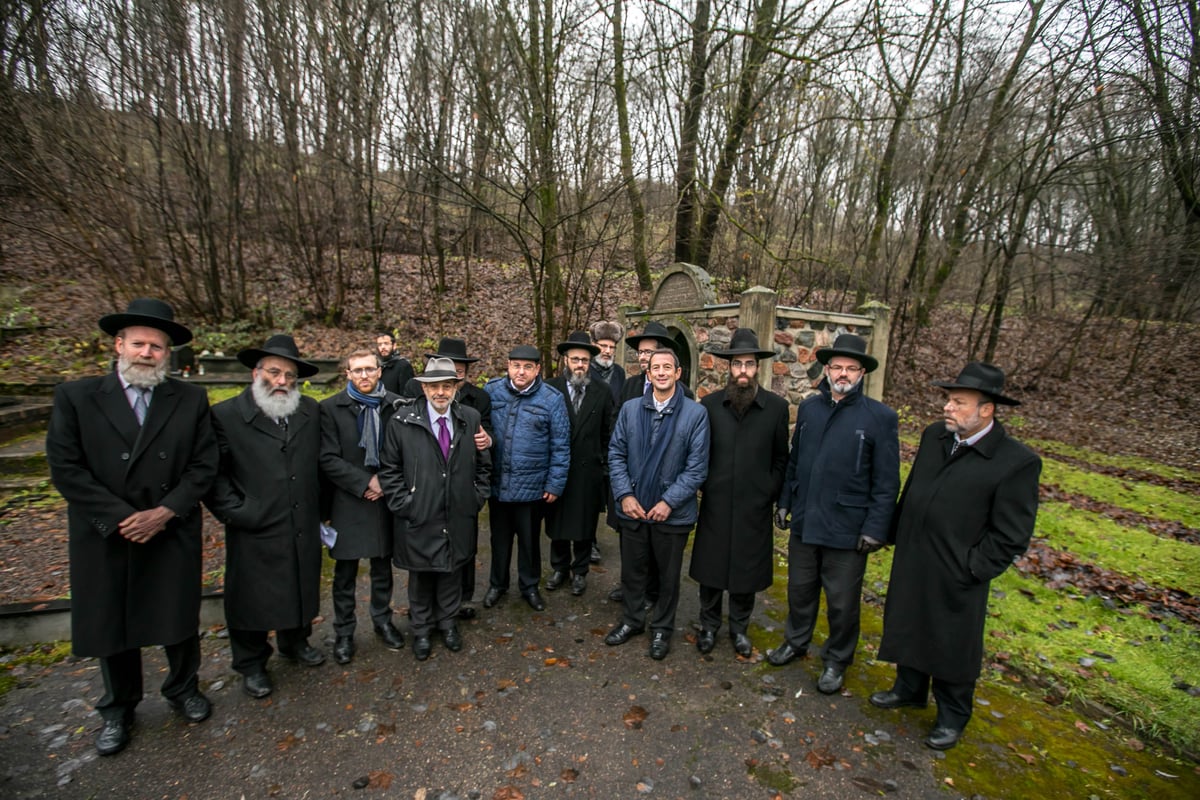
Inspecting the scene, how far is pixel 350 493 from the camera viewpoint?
12.6 feet

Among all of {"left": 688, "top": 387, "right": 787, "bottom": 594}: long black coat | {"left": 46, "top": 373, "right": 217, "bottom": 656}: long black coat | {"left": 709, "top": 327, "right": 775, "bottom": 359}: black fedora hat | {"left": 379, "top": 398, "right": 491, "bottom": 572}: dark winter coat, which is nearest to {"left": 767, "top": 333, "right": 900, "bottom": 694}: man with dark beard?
{"left": 688, "top": 387, "right": 787, "bottom": 594}: long black coat

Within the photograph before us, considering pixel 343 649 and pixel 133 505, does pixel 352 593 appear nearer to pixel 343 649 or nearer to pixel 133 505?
pixel 343 649

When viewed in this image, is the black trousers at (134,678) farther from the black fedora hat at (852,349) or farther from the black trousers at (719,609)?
the black fedora hat at (852,349)

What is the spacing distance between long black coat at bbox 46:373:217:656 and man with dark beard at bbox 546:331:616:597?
2657 millimetres

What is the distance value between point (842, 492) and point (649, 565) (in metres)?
1.59

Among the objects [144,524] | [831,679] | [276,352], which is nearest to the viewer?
[144,524]

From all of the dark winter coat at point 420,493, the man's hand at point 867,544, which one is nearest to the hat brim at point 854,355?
the man's hand at point 867,544

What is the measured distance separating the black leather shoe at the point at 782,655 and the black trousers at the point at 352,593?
286cm

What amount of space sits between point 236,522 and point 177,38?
1276cm

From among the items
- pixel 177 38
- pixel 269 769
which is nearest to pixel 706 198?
pixel 177 38

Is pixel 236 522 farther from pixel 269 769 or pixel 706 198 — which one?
pixel 706 198

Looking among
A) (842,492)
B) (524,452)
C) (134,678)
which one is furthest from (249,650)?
(842,492)

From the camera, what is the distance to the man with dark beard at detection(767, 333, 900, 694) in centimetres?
350

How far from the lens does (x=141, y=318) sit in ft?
9.51
